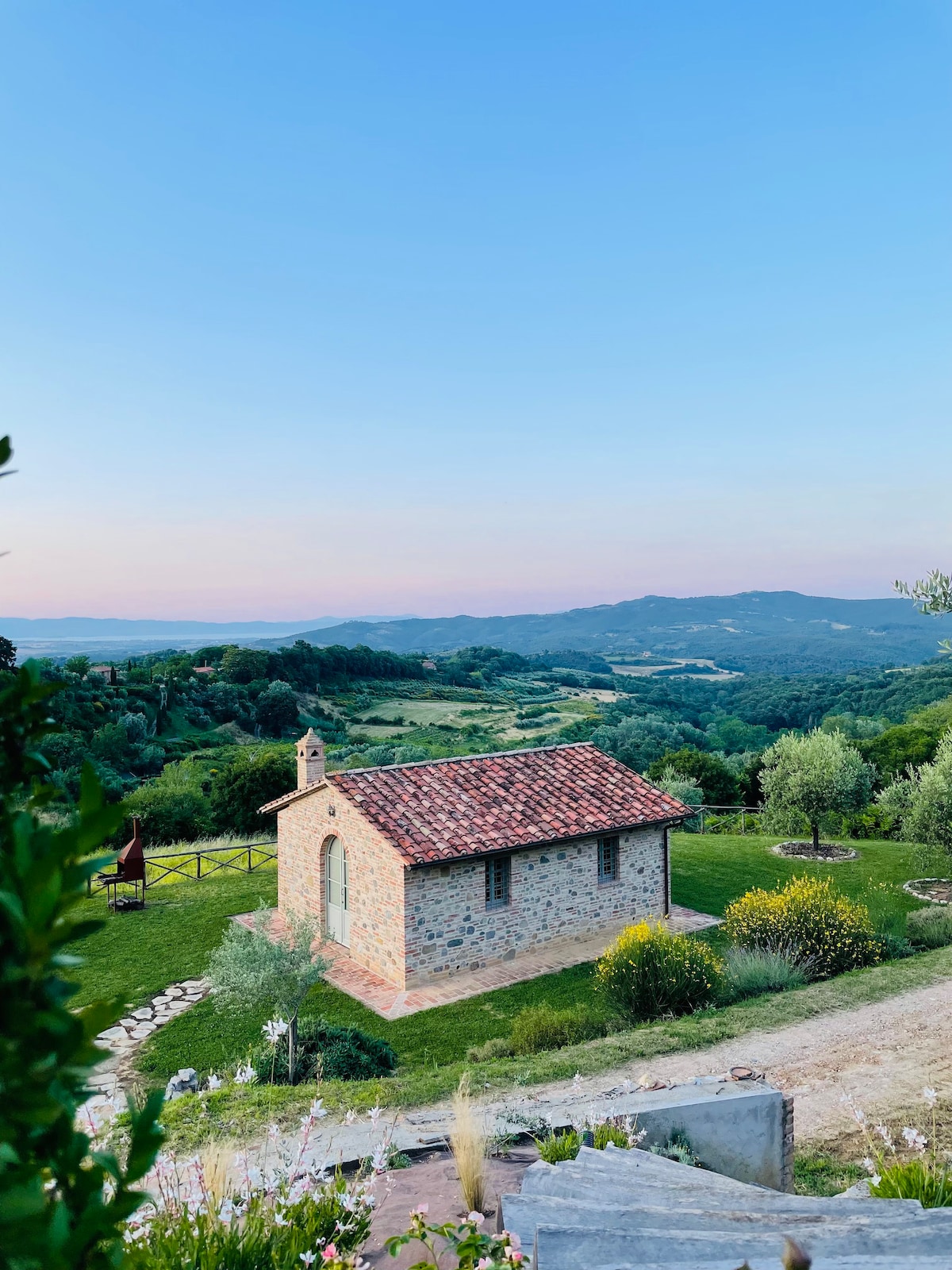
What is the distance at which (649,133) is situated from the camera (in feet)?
73.4

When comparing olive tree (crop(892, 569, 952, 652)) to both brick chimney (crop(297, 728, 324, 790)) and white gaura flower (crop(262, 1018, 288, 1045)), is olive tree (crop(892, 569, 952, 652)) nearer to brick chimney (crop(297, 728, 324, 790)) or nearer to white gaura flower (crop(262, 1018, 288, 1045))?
white gaura flower (crop(262, 1018, 288, 1045))

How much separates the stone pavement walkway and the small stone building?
0.17 m

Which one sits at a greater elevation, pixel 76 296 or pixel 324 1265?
pixel 76 296

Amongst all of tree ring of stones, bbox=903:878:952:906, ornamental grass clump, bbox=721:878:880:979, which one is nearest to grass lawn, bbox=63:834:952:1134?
tree ring of stones, bbox=903:878:952:906

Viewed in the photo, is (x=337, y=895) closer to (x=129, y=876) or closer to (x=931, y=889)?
(x=129, y=876)

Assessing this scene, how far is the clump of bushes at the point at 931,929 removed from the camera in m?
14.3

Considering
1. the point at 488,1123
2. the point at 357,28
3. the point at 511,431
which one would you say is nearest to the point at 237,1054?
the point at 488,1123

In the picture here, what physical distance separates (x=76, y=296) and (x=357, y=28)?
31.0 feet

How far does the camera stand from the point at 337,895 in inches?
618

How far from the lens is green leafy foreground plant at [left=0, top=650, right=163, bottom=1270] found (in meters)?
1.17

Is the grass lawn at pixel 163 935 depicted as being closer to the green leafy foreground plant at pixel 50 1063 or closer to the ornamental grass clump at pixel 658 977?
the ornamental grass clump at pixel 658 977

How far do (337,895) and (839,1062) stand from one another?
395 inches

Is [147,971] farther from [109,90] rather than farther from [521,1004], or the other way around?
[109,90]

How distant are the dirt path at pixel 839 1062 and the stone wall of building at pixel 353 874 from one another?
612 cm
